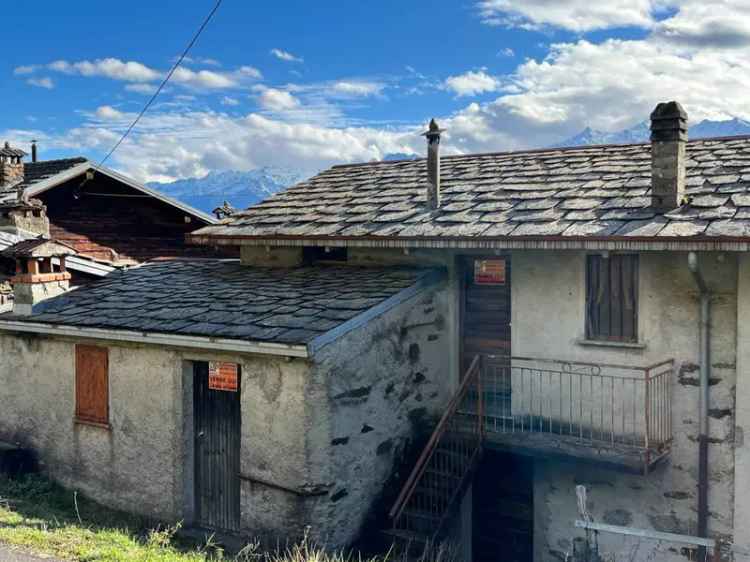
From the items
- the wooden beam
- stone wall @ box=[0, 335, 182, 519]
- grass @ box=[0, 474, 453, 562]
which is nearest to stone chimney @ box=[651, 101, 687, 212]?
the wooden beam

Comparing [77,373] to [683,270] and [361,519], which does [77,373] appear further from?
[683,270]

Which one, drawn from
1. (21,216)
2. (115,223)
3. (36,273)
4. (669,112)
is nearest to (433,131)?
(669,112)

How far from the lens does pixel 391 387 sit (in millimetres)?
9664

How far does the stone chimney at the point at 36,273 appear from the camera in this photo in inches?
448

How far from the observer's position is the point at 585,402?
31.3 feet

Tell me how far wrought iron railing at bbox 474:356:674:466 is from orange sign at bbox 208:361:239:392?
11.1 ft

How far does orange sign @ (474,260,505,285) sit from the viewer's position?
34.4ft

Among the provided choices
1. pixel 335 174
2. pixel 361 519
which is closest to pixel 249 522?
pixel 361 519

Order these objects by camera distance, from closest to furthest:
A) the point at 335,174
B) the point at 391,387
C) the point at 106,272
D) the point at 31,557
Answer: the point at 31,557, the point at 391,387, the point at 106,272, the point at 335,174

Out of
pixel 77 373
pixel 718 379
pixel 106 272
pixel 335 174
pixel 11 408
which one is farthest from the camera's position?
pixel 335 174

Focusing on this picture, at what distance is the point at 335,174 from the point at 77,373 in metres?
6.49

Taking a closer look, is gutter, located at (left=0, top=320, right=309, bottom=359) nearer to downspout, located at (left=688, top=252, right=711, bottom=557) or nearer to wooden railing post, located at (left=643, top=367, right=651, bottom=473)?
wooden railing post, located at (left=643, top=367, right=651, bottom=473)

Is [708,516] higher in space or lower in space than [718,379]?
lower

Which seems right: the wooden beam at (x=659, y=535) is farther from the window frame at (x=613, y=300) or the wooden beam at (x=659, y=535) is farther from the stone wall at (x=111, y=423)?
the stone wall at (x=111, y=423)
